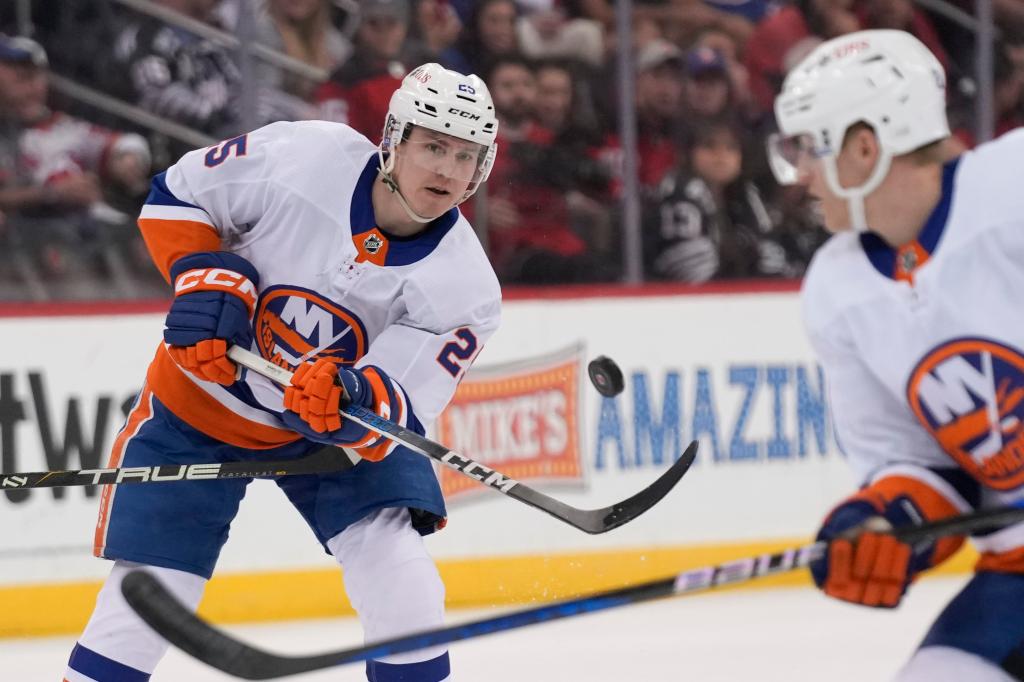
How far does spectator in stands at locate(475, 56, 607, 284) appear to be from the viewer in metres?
4.52

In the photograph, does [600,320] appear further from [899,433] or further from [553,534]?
[899,433]

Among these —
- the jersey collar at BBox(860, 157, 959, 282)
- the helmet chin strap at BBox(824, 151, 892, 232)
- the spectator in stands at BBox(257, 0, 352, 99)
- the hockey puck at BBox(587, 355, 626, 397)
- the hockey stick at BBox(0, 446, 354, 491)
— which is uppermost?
the spectator in stands at BBox(257, 0, 352, 99)

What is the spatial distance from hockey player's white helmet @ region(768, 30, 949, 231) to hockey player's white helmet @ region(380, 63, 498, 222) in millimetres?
671

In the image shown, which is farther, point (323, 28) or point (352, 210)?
point (323, 28)

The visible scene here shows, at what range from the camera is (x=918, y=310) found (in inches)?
69.5

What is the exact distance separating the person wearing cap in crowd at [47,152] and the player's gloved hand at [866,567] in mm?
2998

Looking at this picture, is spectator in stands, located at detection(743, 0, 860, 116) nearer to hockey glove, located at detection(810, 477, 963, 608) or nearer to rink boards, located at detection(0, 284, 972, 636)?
rink boards, located at detection(0, 284, 972, 636)

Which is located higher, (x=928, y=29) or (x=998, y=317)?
(x=928, y=29)

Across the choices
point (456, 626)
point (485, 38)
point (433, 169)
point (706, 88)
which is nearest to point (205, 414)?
point (433, 169)

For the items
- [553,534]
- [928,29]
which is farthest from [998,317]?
[928,29]

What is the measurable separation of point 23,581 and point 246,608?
23.9 inches

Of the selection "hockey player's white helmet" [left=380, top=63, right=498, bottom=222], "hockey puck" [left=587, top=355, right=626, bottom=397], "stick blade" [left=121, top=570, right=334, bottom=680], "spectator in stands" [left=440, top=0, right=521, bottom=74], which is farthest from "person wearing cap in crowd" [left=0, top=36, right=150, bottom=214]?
"stick blade" [left=121, top=570, right=334, bottom=680]

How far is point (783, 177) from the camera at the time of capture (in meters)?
4.84

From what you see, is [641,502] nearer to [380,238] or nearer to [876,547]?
[380,238]
